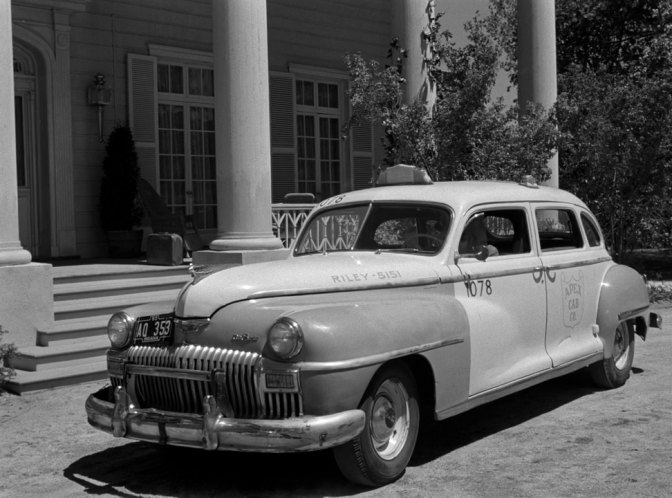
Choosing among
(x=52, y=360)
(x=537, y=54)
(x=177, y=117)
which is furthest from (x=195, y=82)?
(x=52, y=360)

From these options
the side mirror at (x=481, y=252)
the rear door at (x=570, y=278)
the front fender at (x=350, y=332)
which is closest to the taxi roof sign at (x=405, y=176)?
the side mirror at (x=481, y=252)

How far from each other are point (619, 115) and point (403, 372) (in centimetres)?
848

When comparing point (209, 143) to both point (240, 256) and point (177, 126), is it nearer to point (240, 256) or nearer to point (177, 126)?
point (177, 126)

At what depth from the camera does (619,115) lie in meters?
12.6

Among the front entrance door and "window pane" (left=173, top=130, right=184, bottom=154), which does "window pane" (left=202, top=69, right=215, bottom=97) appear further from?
the front entrance door

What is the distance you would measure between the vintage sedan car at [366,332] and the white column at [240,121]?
3291mm

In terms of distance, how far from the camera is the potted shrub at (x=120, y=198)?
1300 centimetres

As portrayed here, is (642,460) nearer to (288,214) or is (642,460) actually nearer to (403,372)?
(403,372)

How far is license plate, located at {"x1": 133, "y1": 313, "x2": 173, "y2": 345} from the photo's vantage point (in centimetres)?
527

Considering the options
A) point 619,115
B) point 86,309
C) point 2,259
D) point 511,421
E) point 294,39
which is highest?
point 294,39

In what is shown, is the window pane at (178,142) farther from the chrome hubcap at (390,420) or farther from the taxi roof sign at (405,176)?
the chrome hubcap at (390,420)

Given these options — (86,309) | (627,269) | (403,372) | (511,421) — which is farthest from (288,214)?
(403,372)

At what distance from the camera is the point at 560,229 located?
25.3 ft

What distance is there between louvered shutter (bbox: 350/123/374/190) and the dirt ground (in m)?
10.2
